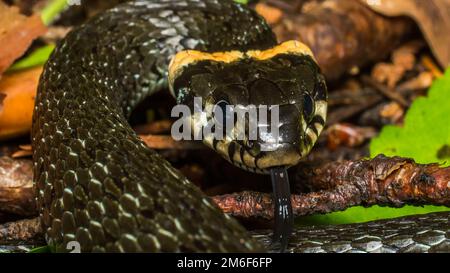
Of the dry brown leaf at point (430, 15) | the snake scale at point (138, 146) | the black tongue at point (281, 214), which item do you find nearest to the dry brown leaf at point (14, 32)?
the snake scale at point (138, 146)

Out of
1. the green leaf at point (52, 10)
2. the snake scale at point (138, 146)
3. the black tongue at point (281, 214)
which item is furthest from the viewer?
the green leaf at point (52, 10)

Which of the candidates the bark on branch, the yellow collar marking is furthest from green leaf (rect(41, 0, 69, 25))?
the bark on branch

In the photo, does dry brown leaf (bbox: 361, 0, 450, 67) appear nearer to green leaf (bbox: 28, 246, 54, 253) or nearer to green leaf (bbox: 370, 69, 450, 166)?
green leaf (bbox: 370, 69, 450, 166)

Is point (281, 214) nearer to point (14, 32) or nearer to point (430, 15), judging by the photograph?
point (14, 32)

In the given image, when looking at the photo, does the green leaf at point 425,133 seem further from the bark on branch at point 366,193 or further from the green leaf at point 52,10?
the green leaf at point 52,10

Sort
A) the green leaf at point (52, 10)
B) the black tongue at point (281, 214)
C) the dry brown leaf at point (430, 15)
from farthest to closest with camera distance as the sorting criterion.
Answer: the dry brown leaf at point (430, 15)
the green leaf at point (52, 10)
the black tongue at point (281, 214)

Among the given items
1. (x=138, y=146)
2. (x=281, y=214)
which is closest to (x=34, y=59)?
(x=138, y=146)
